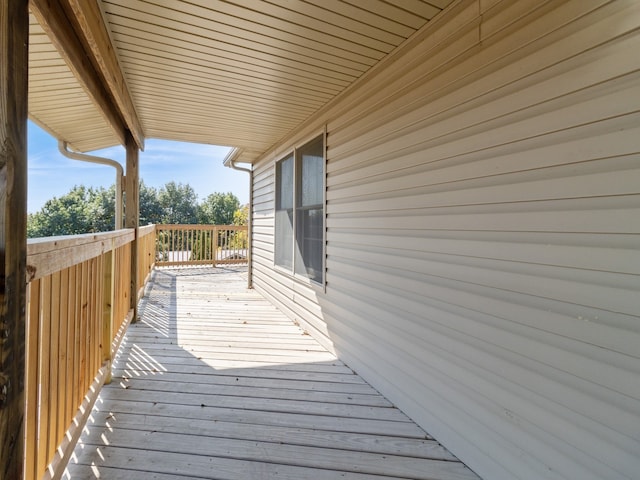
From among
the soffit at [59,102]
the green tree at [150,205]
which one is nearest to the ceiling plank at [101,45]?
the soffit at [59,102]

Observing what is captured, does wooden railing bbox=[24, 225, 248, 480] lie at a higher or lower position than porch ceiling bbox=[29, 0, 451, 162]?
lower

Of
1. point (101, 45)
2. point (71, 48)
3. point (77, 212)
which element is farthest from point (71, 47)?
point (77, 212)

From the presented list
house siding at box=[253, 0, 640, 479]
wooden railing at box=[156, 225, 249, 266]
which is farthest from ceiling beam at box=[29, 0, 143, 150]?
wooden railing at box=[156, 225, 249, 266]

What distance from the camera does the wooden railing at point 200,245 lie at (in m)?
8.70

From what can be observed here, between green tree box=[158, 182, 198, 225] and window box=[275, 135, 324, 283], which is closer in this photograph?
window box=[275, 135, 324, 283]

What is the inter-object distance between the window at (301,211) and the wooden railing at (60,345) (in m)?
1.95

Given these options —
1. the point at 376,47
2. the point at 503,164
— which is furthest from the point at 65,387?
the point at 376,47

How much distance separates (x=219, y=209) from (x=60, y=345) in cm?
2557

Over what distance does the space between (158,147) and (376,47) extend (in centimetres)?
3792

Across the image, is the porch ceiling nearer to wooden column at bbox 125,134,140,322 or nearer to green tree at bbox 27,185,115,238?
wooden column at bbox 125,134,140,322

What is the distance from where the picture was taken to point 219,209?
85.5 ft

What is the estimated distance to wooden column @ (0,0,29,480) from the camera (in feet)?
3.13

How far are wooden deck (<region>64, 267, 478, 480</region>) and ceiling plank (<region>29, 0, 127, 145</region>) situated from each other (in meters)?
2.12

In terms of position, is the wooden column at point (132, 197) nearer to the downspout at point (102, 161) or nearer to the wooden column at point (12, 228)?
the downspout at point (102, 161)
